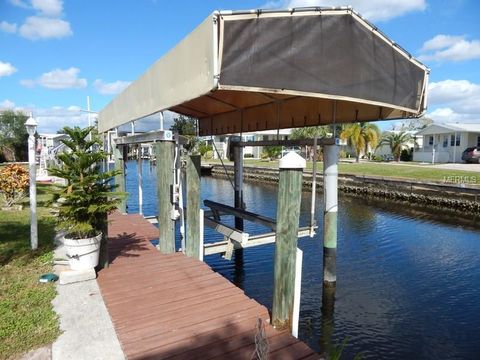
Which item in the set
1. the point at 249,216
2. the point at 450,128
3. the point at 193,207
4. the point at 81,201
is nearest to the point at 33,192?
the point at 81,201

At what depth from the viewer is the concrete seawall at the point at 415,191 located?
18.3 m

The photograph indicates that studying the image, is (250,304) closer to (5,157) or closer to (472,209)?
(472,209)

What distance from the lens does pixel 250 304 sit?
4.65 metres

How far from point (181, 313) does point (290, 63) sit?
329 centimetres

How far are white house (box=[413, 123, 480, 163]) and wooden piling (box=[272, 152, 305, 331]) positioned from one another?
A: 116ft

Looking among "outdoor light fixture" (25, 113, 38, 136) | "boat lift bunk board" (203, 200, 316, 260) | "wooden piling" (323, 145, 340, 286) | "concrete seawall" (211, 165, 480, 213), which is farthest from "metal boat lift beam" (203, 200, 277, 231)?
"concrete seawall" (211, 165, 480, 213)

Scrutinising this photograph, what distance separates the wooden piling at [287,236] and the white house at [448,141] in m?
35.4

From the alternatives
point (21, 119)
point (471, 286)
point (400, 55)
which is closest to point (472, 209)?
point (471, 286)

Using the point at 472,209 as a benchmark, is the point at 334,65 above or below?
above

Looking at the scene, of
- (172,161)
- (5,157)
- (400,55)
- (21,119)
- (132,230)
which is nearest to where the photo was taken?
(400,55)

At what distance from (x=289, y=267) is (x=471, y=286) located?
7.07 meters

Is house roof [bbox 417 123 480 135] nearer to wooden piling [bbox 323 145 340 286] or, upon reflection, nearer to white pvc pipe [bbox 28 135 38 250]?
wooden piling [bbox 323 145 340 286]

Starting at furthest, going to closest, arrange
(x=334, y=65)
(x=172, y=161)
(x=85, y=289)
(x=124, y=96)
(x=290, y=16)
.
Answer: (x=124, y=96) < (x=172, y=161) < (x=85, y=289) < (x=334, y=65) < (x=290, y=16)

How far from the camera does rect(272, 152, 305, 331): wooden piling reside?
4.13 m
